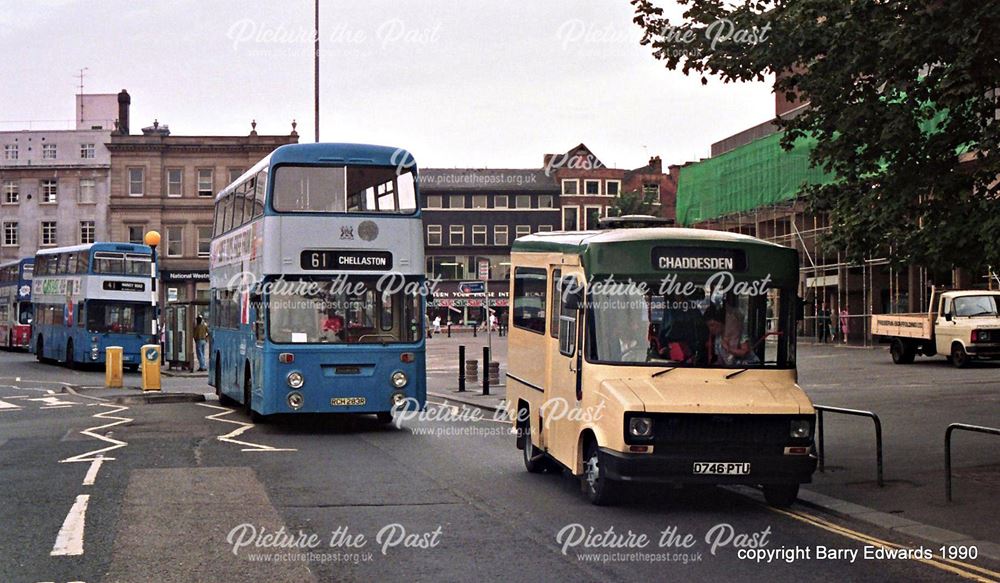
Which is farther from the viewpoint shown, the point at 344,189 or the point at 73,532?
the point at 344,189

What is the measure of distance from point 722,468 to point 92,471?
7.10 m

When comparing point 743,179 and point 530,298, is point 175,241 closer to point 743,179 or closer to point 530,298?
point 743,179

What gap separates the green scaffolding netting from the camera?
47875 millimetres

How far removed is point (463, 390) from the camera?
2797 centimetres

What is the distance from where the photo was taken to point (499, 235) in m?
106

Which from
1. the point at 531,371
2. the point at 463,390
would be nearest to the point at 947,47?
the point at 531,371

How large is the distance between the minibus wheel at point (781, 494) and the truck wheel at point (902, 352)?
24.4 meters

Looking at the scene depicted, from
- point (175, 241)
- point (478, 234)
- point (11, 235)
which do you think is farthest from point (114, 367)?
point (478, 234)

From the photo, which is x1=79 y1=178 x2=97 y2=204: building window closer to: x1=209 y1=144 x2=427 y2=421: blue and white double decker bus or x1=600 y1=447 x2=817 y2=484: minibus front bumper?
x1=209 y1=144 x2=427 y2=421: blue and white double decker bus

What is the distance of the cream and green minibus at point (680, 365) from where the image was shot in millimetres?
10422

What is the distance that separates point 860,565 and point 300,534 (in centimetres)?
420

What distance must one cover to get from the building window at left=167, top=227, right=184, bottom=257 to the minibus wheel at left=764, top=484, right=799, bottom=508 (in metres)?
74.1

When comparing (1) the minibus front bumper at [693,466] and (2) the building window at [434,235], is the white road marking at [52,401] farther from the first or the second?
(2) the building window at [434,235]

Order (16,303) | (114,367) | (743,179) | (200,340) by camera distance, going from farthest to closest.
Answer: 1. (16,303)
2. (743,179)
3. (200,340)
4. (114,367)
